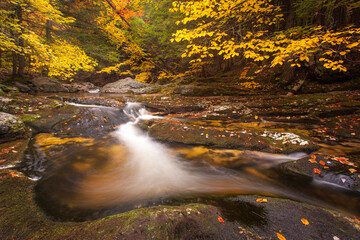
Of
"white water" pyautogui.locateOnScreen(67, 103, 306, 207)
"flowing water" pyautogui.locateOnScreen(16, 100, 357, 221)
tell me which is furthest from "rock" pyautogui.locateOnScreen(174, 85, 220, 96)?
"white water" pyautogui.locateOnScreen(67, 103, 306, 207)

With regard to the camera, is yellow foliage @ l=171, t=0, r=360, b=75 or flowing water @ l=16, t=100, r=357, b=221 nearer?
flowing water @ l=16, t=100, r=357, b=221

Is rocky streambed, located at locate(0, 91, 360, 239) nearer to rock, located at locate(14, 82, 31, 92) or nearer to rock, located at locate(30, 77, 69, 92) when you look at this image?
rock, located at locate(14, 82, 31, 92)

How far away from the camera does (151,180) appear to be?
2.98 metres

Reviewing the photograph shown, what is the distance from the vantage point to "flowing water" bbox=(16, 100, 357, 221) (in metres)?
2.15

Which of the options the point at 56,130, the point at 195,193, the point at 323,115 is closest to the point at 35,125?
the point at 56,130

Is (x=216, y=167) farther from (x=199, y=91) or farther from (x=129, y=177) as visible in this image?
(x=199, y=91)

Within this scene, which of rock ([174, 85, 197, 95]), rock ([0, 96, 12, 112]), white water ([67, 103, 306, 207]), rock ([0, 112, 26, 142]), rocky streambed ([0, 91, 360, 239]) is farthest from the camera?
rock ([174, 85, 197, 95])

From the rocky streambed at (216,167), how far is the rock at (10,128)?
66 millimetres

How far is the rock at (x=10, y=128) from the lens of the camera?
10.7 feet

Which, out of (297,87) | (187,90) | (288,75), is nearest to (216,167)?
(187,90)

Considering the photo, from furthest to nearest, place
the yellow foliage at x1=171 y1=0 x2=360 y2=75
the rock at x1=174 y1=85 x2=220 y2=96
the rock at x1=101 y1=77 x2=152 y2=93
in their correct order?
the rock at x1=101 y1=77 x2=152 y2=93 < the rock at x1=174 y1=85 x2=220 y2=96 < the yellow foliage at x1=171 y1=0 x2=360 y2=75

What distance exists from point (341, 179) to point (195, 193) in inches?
92.8

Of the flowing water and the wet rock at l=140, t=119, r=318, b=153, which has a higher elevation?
the wet rock at l=140, t=119, r=318, b=153

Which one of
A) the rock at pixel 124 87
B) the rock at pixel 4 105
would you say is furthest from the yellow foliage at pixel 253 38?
the rock at pixel 124 87
